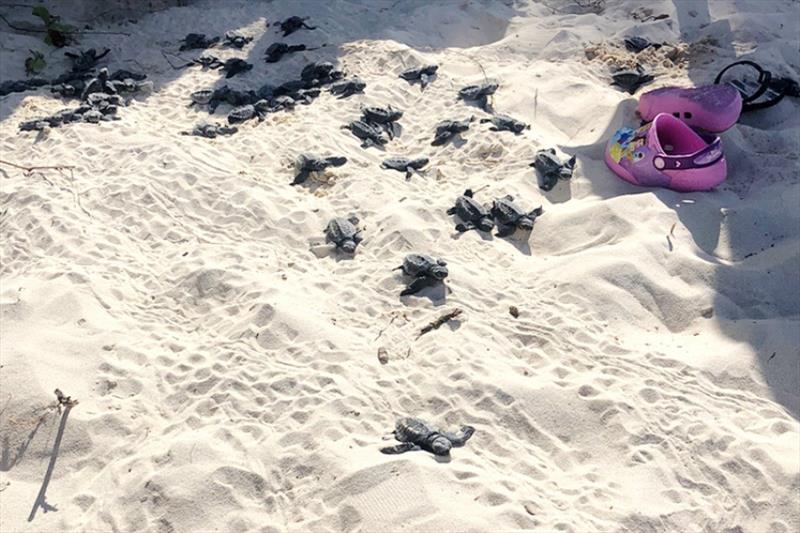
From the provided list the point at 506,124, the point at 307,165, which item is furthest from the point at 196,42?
the point at 506,124

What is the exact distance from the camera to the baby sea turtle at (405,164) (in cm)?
488

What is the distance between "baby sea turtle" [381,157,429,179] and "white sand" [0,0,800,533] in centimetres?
13

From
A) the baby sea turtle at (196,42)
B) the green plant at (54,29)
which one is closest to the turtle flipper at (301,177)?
the baby sea turtle at (196,42)

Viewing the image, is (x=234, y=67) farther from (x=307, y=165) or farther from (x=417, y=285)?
(x=417, y=285)

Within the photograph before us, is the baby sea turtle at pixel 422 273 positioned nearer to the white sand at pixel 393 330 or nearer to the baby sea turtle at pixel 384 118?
the white sand at pixel 393 330

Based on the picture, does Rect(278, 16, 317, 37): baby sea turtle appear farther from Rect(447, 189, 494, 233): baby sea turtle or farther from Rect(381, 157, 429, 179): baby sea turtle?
Rect(447, 189, 494, 233): baby sea turtle

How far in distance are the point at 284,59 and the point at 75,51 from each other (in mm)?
1849

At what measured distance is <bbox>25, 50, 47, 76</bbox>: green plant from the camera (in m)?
6.40

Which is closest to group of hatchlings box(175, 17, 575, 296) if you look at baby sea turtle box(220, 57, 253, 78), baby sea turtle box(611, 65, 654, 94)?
baby sea turtle box(220, 57, 253, 78)

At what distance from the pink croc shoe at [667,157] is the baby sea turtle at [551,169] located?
29 cm

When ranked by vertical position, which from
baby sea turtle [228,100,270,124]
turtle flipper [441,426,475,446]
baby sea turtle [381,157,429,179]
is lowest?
baby sea turtle [228,100,270,124]

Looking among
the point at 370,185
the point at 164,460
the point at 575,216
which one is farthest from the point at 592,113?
the point at 164,460

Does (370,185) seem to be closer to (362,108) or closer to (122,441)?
(362,108)

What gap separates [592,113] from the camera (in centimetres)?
537
